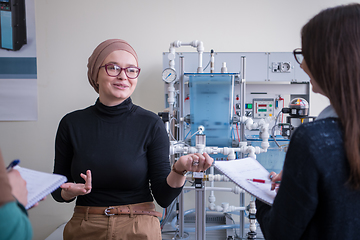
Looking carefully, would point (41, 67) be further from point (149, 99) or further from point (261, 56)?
point (261, 56)

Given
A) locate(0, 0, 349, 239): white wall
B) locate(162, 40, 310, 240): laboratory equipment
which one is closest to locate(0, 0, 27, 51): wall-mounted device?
locate(0, 0, 349, 239): white wall

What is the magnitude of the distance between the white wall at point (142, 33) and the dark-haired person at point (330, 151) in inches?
86.2

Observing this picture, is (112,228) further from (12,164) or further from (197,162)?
(12,164)

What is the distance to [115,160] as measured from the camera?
1.07 metres

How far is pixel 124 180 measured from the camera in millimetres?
1056

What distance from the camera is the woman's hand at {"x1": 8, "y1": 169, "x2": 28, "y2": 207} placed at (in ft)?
1.85

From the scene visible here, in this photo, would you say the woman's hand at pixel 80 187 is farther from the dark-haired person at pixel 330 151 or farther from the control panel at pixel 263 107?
the control panel at pixel 263 107

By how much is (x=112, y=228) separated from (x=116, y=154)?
27cm

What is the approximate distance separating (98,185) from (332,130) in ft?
2.72

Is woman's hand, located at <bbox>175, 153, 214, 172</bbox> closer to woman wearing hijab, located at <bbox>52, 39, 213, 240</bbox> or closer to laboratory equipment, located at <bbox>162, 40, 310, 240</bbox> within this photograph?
woman wearing hijab, located at <bbox>52, 39, 213, 240</bbox>

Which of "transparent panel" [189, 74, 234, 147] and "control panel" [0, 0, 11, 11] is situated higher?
"control panel" [0, 0, 11, 11]

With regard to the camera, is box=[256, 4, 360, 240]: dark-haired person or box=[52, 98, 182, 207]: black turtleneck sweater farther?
box=[52, 98, 182, 207]: black turtleneck sweater

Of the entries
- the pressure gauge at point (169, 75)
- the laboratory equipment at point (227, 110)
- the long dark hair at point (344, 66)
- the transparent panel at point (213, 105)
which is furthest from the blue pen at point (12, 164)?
the pressure gauge at point (169, 75)

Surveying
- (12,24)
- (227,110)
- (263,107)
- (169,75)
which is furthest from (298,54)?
(12,24)
